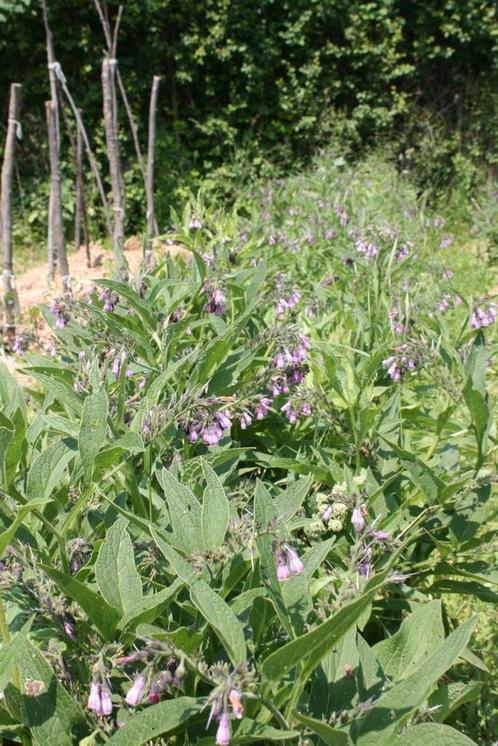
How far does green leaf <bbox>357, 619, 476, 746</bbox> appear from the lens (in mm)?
1023

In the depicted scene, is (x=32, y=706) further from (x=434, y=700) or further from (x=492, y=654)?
(x=492, y=654)

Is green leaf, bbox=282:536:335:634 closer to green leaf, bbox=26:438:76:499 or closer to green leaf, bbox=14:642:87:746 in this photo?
green leaf, bbox=14:642:87:746

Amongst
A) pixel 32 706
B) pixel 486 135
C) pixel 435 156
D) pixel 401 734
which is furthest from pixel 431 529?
pixel 486 135

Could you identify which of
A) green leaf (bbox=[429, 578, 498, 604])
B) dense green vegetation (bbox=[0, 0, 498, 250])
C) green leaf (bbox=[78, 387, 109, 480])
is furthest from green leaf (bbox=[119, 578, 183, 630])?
dense green vegetation (bbox=[0, 0, 498, 250])

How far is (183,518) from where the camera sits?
50.9 inches

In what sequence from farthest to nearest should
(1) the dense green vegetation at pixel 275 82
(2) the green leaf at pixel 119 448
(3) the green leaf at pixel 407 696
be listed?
(1) the dense green vegetation at pixel 275 82 → (2) the green leaf at pixel 119 448 → (3) the green leaf at pixel 407 696

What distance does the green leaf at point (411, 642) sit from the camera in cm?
132

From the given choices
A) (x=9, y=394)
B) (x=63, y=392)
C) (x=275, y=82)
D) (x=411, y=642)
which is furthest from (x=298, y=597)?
(x=275, y=82)

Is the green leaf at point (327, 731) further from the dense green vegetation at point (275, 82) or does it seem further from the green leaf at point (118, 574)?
the dense green vegetation at point (275, 82)

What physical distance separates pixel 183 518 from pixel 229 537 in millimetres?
99

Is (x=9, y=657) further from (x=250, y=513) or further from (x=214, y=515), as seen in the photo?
(x=250, y=513)

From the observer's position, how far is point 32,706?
1155 mm

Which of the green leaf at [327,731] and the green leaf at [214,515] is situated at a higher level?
the green leaf at [214,515]

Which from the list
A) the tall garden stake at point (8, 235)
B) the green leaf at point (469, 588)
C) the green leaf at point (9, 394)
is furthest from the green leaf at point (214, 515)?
the tall garden stake at point (8, 235)
